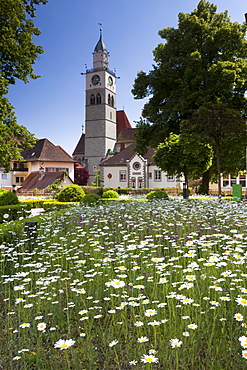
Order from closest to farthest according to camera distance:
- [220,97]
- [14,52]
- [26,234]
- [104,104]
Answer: [26,234], [14,52], [220,97], [104,104]

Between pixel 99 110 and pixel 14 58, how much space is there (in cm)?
5745

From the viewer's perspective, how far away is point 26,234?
717cm

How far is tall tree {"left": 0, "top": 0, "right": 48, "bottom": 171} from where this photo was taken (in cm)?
1892

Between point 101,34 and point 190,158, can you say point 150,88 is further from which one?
point 101,34

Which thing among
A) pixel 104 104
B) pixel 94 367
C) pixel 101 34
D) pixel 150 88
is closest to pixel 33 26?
pixel 150 88

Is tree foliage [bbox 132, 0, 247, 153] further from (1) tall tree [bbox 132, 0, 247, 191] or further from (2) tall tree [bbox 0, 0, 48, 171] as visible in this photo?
(2) tall tree [bbox 0, 0, 48, 171]

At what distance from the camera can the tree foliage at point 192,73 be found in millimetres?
25375

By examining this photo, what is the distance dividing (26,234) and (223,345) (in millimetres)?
5271

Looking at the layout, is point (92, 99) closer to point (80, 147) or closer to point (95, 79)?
point (95, 79)

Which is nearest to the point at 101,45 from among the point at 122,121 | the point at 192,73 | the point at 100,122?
the point at 122,121

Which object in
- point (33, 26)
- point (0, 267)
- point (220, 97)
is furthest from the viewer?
point (220, 97)

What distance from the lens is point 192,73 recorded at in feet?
85.0

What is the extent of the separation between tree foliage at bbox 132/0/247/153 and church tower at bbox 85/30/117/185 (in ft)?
148

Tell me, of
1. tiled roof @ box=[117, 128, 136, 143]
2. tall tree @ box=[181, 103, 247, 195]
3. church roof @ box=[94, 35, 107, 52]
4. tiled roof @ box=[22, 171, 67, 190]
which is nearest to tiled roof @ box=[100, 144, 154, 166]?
tiled roof @ box=[22, 171, 67, 190]
